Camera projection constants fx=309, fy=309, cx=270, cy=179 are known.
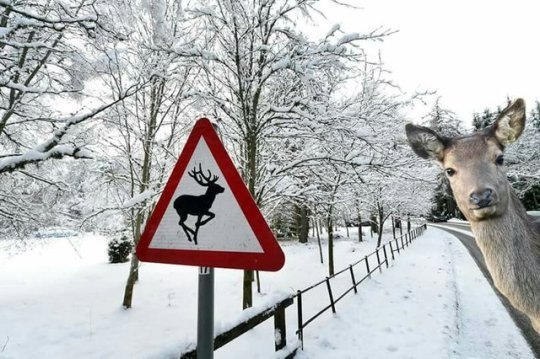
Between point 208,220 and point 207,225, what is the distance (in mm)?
28

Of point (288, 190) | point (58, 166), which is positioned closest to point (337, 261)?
point (288, 190)

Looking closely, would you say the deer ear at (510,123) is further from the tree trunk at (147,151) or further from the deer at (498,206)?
the tree trunk at (147,151)

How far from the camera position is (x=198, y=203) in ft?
5.66

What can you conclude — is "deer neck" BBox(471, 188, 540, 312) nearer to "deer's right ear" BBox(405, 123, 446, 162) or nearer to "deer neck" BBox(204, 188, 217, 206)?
"deer's right ear" BBox(405, 123, 446, 162)

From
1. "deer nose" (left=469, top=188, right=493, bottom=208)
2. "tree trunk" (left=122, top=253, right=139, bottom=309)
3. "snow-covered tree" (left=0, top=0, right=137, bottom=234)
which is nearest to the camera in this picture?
"deer nose" (left=469, top=188, right=493, bottom=208)

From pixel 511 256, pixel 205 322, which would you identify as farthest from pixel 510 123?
pixel 205 322

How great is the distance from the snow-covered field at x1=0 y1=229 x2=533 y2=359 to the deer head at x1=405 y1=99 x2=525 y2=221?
271 centimetres

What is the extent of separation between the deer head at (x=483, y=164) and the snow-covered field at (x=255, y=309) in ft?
8.90

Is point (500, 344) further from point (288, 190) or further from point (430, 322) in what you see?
point (288, 190)

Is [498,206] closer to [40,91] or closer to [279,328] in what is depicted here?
[279,328]

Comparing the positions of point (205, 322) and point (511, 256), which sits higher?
point (511, 256)

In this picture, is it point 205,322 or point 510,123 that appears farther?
point 510,123

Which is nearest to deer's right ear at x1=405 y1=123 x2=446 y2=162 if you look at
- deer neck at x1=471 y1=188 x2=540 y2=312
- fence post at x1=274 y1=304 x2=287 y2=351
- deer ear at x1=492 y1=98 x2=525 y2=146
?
deer ear at x1=492 y1=98 x2=525 y2=146

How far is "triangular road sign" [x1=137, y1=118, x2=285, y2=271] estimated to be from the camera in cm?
158
